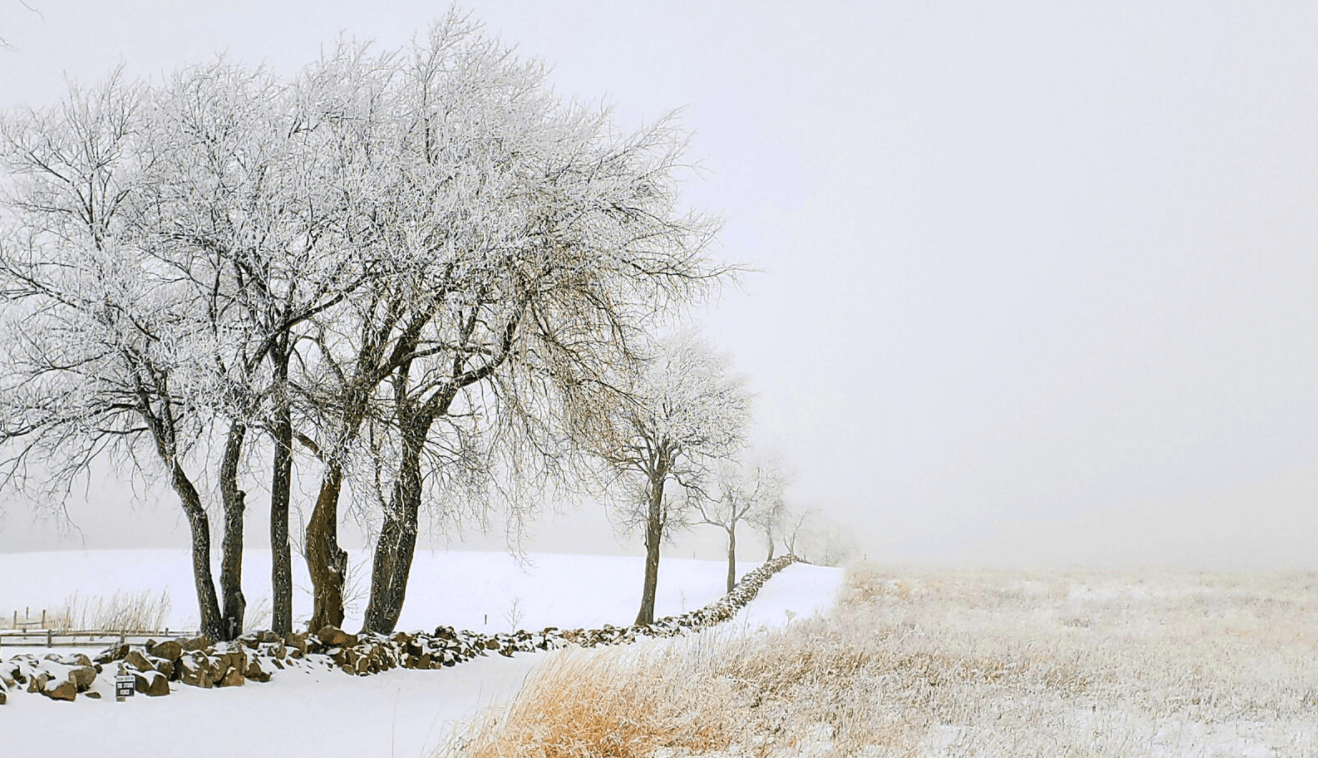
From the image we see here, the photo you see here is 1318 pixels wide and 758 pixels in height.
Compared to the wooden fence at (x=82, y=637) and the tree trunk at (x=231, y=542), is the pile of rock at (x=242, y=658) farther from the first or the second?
the wooden fence at (x=82, y=637)

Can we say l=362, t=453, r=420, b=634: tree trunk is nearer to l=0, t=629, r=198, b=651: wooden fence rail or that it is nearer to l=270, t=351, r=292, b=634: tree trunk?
l=270, t=351, r=292, b=634: tree trunk

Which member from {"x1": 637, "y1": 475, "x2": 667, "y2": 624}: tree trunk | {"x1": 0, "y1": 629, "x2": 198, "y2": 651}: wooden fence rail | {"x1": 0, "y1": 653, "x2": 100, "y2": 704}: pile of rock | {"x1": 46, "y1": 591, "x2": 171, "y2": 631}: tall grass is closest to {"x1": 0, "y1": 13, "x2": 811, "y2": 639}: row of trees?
{"x1": 0, "y1": 653, "x2": 100, "y2": 704}: pile of rock

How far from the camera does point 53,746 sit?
4809mm

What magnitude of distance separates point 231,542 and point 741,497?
20184 millimetres

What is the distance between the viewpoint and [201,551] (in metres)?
9.21

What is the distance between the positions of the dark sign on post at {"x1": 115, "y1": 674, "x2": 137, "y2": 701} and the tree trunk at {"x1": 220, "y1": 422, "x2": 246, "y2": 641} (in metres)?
3.06

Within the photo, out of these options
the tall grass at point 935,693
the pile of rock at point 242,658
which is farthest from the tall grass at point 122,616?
the tall grass at point 935,693

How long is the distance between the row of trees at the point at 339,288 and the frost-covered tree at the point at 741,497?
16.5 metres

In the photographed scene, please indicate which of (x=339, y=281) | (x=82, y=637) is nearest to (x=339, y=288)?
(x=339, y=281)

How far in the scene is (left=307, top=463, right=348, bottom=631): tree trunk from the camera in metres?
9.64

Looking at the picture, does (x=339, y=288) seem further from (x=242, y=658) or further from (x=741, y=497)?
(x=741, y=497)

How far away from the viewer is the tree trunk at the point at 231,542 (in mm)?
9000

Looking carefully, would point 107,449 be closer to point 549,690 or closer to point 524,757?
point 549,690

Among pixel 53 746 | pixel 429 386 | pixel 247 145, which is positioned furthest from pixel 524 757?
pixel 247 145
